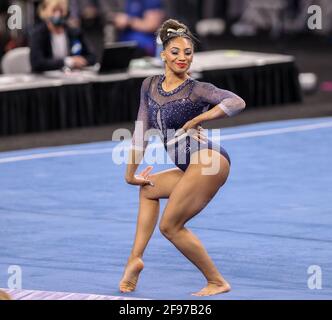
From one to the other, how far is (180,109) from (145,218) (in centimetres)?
68

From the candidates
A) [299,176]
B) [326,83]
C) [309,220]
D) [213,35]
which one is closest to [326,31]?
[213,35]

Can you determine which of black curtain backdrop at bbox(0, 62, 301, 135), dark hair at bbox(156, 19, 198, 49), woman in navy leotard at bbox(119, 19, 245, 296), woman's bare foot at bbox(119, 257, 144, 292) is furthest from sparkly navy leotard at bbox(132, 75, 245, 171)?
black curtain backdrop at bbox(0, 62, 301, 135)

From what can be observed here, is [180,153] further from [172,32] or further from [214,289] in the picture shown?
[214,289]

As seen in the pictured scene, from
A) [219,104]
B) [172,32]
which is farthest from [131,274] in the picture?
[172,32]

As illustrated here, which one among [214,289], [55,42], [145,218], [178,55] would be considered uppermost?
[178,55]

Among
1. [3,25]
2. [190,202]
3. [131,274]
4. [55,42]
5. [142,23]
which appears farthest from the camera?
[3,25]

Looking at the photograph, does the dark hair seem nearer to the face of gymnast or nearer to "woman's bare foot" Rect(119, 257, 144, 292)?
the face of gymnast

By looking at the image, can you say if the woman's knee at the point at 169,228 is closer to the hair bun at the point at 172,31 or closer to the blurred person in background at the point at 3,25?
the hair bun at the point at 172,31

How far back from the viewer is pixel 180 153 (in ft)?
23.6

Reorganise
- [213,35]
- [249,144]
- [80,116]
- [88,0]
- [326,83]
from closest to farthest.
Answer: [249,144], [80,116], [326,83], [213,35], [88,0]

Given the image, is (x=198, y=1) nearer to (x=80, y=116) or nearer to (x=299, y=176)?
(x=80, y=116)

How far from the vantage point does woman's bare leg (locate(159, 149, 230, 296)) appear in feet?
23.2

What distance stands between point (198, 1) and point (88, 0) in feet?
11.3
